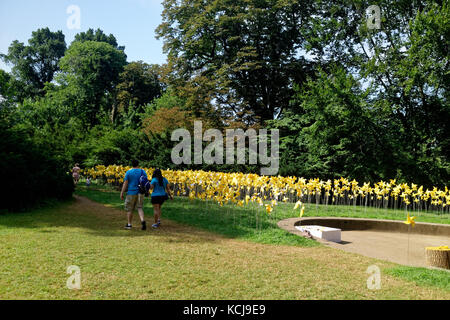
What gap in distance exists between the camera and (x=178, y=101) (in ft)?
114

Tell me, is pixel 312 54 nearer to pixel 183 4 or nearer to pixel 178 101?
pixel 183 4

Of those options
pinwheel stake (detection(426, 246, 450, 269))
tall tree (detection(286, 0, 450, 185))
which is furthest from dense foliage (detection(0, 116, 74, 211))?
tall tree (detection(286, 0, 450, 185))

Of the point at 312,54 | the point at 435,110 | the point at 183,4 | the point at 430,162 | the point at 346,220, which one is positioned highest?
the point at 183,4

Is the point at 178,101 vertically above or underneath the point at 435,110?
above

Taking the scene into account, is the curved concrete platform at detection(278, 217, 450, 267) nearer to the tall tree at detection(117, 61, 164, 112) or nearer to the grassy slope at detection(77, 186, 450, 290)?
the grassy slope at detection(77, 186, 450, 290)

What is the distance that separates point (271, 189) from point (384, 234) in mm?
4866

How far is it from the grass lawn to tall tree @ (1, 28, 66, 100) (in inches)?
2021

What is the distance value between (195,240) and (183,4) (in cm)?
2424

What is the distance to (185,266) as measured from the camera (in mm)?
5750

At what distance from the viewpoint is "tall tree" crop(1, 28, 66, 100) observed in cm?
5247

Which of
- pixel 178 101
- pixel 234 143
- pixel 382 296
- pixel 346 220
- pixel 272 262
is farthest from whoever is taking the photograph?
pixel 178 101

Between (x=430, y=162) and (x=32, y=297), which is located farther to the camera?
(x=430, y=162)

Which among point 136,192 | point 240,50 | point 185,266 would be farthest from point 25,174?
point 240,50
